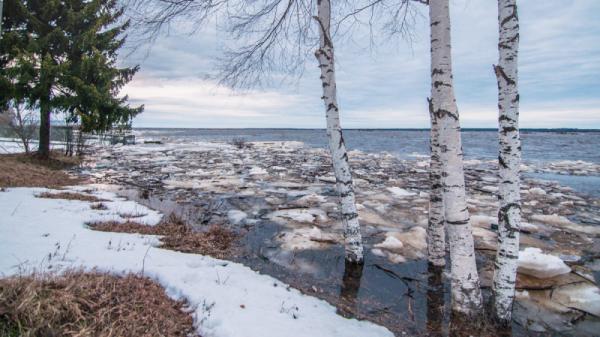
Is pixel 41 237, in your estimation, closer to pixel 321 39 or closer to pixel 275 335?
pixel 275 335

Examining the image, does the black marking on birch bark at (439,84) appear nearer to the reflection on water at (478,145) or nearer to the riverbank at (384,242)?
the riverbank at (384,242)

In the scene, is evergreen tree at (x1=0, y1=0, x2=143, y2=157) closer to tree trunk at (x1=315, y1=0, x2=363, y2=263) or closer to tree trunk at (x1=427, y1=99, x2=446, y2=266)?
tree trunk at (x1=315, y1=0, x2=363, y2=263)

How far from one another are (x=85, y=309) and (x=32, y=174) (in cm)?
1122

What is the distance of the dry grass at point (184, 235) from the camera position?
230 inches

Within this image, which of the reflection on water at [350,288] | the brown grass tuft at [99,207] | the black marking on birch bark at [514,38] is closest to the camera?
the black marking on birch bark at [514,38]

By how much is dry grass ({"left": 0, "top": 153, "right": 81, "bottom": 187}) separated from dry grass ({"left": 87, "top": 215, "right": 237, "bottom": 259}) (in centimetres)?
511

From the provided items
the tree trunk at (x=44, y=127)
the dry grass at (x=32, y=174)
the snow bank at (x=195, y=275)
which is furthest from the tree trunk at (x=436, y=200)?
the tree trunk at (x=44, y=127)

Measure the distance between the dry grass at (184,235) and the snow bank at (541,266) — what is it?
16.3 ft

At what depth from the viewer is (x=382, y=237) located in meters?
7.26

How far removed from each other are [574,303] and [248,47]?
6574 millimetres

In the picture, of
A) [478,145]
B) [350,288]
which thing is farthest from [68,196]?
[478,145]

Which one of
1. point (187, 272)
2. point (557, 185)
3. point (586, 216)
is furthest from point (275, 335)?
point (557, 185)

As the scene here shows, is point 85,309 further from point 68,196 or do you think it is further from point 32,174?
point 32,174

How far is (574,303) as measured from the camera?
182 inches
